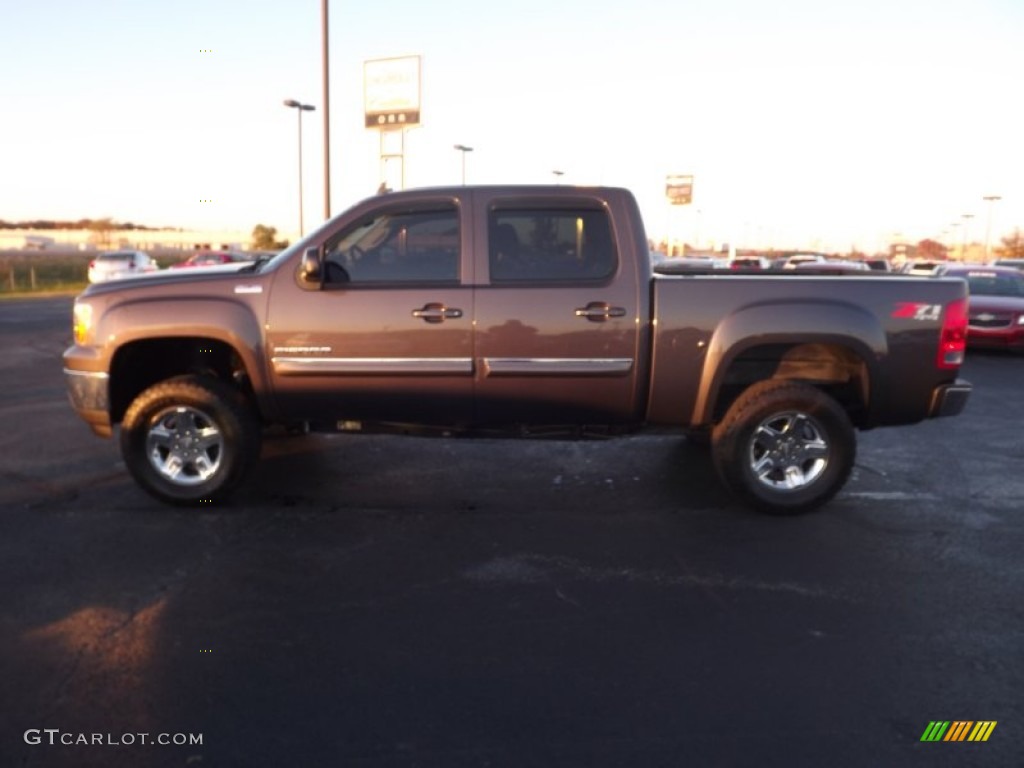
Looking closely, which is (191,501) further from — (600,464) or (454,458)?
(600,464)

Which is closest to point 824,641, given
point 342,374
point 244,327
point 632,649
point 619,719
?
point 632,649

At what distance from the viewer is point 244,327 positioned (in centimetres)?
555

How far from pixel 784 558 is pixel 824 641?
107cm

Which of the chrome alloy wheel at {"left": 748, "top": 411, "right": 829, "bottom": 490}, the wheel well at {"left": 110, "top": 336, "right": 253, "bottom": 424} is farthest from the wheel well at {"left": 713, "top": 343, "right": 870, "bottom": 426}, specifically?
the wheel well at {"left": 110, "top": 336, "right": 253, "bottom": 424}

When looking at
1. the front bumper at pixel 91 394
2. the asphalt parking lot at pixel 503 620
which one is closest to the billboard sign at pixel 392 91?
the asphalt parking lot at pixel 503 620

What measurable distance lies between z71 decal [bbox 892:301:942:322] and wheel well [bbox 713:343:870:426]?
1.28 feet

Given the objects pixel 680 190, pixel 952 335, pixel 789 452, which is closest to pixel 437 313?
pixel 789 452

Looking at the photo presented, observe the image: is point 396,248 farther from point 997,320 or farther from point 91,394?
point 997,320

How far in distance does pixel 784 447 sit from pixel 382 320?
278 centimetres

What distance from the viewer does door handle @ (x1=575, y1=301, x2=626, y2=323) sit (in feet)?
17.8

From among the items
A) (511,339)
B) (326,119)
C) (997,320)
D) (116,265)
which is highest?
(326,119)

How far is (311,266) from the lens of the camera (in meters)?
5.38

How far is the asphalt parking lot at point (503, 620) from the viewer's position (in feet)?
10.2

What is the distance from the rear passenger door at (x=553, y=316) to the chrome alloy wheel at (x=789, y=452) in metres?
0.93
